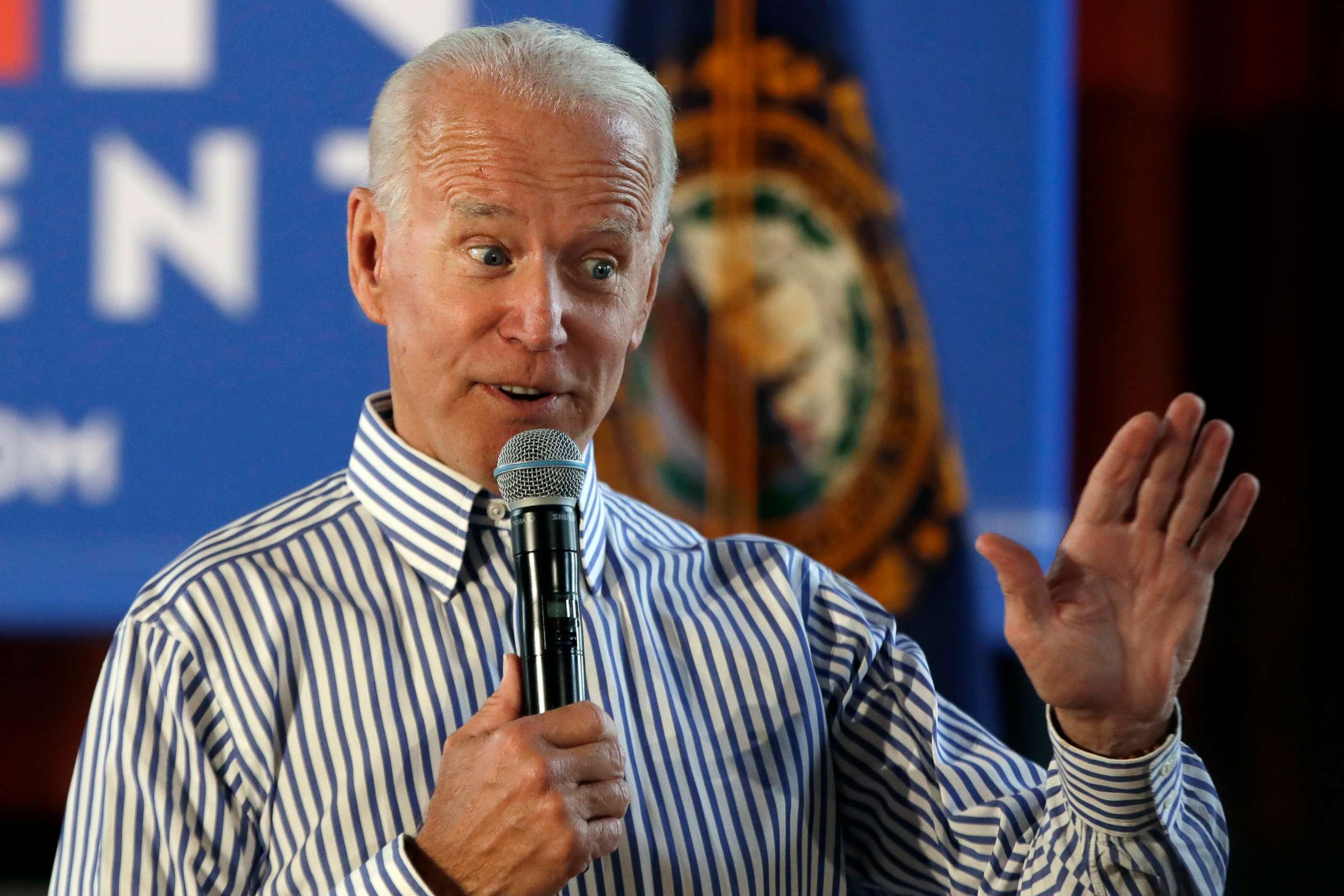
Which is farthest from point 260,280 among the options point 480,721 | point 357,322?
point 480,721

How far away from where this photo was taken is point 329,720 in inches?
50.7

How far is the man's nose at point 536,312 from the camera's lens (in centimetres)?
130

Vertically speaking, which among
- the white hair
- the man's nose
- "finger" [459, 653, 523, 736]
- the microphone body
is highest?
the white hair

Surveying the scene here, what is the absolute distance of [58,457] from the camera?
10.8 feet

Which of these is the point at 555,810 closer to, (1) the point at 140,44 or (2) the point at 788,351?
(2) the point at 788,351

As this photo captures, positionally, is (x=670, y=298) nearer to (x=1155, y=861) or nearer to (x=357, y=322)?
(x=357, y=322)

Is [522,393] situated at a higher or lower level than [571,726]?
higher

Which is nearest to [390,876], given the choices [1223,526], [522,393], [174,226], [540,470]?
[540,470]

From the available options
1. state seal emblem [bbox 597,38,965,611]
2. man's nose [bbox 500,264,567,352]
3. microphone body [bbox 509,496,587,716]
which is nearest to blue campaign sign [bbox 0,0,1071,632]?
state seal emblem [bbox 597,38,965,611]

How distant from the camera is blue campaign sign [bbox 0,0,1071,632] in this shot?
3297 millimetres

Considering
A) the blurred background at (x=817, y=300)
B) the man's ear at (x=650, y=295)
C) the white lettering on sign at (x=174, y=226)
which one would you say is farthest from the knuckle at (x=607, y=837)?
the white lettering on sign at (x=174, y=226)

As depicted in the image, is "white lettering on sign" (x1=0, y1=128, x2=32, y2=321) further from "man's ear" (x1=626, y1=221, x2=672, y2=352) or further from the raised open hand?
the raised open hand

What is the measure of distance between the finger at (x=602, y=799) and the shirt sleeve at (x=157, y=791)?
21 cm

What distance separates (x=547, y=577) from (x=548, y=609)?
0.03 meters
